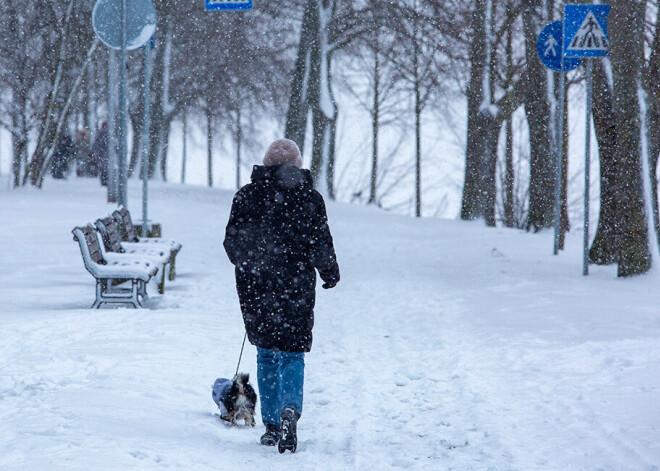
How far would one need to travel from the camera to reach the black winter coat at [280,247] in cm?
479

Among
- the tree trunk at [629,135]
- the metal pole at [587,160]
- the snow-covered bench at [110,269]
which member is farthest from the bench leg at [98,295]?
the tree trunk at [629,135]

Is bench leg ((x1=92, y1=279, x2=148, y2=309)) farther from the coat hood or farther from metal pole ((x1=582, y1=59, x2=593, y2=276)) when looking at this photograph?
metal pole ((x1=582, y1=59, x2=593, y2=276))

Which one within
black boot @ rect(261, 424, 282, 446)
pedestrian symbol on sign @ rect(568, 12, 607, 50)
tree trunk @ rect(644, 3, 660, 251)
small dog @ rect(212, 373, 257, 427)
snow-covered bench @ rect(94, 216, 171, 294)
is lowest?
black boot @ rect(261, 424, 282, 446)

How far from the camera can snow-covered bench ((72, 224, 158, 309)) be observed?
8344 mm

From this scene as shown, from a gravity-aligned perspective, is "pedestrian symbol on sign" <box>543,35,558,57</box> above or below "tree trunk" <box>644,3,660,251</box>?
above

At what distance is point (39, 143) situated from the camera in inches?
794

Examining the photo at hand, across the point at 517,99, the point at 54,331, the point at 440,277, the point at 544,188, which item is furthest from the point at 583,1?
the point at 517,99

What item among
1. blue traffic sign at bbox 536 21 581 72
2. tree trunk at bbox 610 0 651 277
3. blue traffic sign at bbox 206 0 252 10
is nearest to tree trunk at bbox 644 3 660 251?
tree trunk at bbox 610 0 651 277

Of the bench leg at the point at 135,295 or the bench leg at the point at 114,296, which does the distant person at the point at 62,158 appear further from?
the bench leg at the point at 135,295

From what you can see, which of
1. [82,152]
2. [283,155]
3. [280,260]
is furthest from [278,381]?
[82,152]

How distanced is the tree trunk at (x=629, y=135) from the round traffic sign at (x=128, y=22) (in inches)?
217

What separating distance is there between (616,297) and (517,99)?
15.5m

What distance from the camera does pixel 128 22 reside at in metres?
10.5

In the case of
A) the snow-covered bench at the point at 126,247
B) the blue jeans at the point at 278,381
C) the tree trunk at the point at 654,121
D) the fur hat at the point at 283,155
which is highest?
the tree trunk at the point at 654,121
